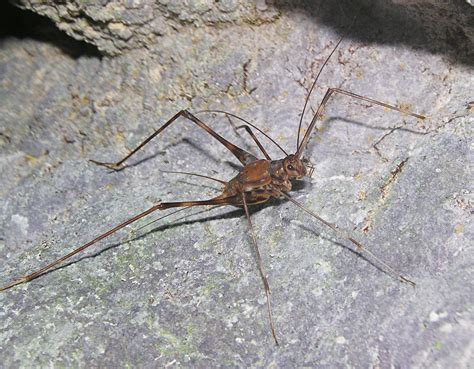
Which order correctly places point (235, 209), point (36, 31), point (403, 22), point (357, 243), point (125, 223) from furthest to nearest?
1. point (36, 31)
2. point (235, 209)
3. point (403, 22)
4. point (125, 223)
5. point (357, 243)

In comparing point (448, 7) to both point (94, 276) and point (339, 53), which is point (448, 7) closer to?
point (339, 53)

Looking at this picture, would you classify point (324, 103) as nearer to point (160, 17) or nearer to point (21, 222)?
point (160, 17)

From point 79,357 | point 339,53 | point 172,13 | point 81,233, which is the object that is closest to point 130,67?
point 172,13

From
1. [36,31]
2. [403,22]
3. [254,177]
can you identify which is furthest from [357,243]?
[36,31]

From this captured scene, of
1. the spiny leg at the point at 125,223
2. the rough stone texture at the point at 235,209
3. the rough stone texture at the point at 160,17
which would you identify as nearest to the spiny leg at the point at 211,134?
the rough stone texture at the point at 235,209

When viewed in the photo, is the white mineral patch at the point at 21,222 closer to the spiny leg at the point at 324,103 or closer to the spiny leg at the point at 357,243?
the spiny leg at the point at 357,243

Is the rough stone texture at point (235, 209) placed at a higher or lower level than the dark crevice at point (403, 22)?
lower
